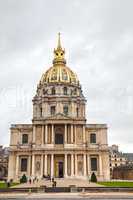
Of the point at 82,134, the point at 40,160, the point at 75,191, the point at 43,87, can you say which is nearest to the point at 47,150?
the point at 40,160

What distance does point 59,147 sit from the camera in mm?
66750

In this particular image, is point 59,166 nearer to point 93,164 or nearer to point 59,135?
point 59,135

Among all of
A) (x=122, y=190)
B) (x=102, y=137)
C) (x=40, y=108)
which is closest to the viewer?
(x=122, y=190)

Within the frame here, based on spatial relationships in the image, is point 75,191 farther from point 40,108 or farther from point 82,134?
point 40,108

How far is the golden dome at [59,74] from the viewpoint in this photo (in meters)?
76.6

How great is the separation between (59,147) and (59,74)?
18476 mm

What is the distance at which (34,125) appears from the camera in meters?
68.7

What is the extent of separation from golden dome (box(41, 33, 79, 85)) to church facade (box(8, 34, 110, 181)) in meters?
6.16

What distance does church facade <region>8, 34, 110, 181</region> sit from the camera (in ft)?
216

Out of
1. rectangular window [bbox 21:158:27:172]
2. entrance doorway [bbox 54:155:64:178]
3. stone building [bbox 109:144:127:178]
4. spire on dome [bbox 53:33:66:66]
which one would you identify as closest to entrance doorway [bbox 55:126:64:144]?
entrance doorway [bbox 54:155:64:178]

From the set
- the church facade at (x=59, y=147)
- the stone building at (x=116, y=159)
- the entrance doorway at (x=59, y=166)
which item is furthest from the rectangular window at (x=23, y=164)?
the stone building at (x=116, y=159)

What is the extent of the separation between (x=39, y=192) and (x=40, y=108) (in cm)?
4366

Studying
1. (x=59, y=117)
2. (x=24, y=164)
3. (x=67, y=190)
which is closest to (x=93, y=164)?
(x=59, y=117)

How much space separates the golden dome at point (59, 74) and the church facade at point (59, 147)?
6162 mm
